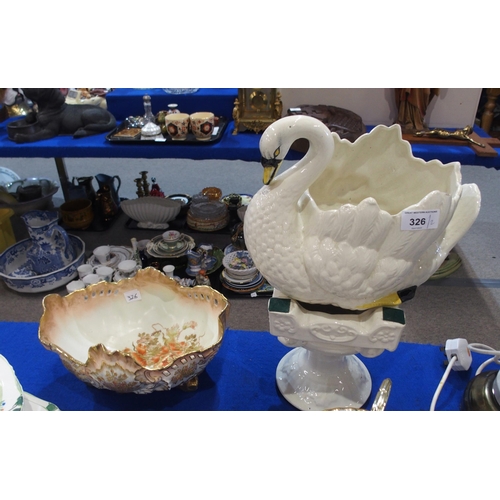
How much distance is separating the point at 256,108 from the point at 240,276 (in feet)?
A: 2.65

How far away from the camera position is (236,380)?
1.18 m

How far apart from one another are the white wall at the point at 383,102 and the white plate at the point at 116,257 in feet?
3.66

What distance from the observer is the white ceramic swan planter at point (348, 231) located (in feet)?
2.59

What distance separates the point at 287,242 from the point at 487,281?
5.80 ft

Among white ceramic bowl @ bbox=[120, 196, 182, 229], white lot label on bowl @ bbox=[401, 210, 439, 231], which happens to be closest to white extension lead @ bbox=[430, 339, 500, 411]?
white lot label on bowl @ bbox=[401, 210, 439, 231]

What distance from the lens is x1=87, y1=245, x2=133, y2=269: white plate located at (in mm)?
2115

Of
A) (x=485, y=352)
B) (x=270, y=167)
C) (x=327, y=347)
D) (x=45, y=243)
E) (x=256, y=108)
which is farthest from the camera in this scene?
(x=45, y=243)

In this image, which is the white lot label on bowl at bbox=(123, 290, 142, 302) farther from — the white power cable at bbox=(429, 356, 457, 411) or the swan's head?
the white power cable at bbox=(429, 356, 457, 411)

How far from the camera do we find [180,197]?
2.80 meters

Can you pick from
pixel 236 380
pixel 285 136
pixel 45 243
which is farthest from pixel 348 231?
pixel 45 243

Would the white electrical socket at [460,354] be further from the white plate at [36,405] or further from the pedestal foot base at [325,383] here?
the white plate at [36,405]

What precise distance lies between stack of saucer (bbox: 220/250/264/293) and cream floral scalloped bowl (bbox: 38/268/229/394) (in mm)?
753

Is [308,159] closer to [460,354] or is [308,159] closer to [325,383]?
[325,383]

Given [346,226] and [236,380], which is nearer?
[346,226]
